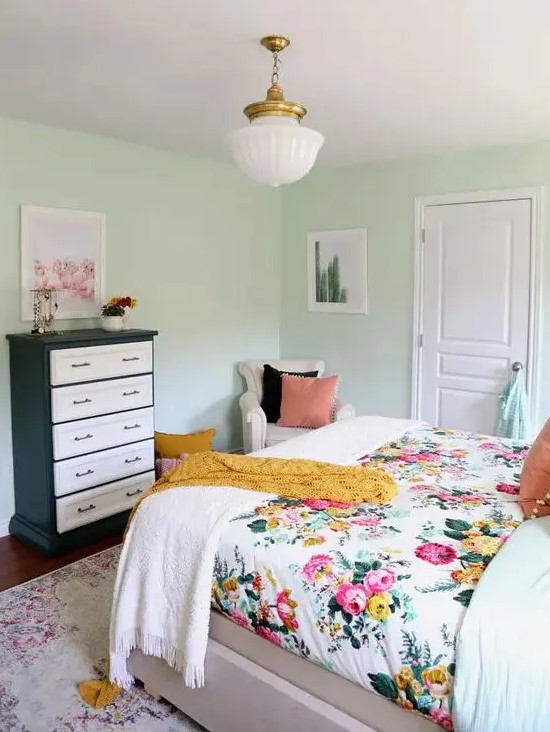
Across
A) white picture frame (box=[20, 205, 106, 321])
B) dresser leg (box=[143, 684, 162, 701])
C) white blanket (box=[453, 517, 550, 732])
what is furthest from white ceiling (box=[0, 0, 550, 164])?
dresser leg (box=[143, 684, 162, 701])

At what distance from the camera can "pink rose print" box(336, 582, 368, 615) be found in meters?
1.57

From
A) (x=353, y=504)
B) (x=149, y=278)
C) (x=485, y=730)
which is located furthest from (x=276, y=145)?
(x=149, y=278)

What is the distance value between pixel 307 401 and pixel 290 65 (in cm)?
236

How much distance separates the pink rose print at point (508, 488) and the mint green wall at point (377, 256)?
199 centimetres

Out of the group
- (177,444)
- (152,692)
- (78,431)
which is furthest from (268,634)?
(177,444)

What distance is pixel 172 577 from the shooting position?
1954 mm

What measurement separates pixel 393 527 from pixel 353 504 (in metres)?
0.22

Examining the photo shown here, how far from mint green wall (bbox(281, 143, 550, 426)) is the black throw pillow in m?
0.59

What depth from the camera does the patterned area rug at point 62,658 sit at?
6.81ft

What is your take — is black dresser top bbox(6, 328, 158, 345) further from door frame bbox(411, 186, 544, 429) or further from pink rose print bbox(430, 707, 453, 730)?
pink rose print bbox(430, 707, 453, 730)

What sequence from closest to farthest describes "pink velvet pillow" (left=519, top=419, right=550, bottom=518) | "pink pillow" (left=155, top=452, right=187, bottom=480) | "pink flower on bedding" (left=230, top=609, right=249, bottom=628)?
1. "pink flower on bedding" (left=230, top=609, right=249, bottom=628)
2. "pink velvet pillow" (left=519, top=419, right=550, bottom=518)
3. "pink pillow" (left=155, top=452, right=187, bottom=480)

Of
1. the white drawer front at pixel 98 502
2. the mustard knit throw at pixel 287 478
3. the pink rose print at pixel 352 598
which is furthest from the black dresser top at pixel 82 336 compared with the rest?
the pink rose print at pixel 352 598

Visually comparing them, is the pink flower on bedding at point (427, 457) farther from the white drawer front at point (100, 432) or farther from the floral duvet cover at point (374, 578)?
the white drawer front at point (100, 432)

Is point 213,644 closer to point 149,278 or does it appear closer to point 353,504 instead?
point 353,504
